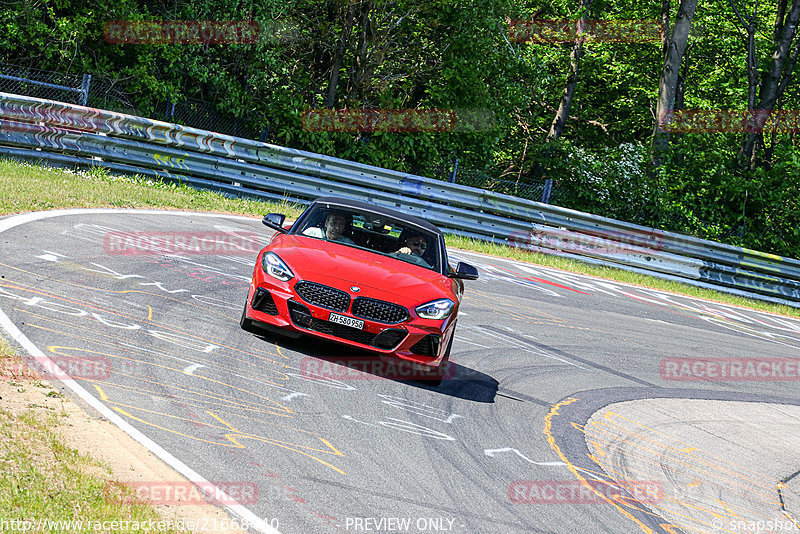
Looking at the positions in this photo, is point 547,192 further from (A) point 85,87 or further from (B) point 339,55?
(A) point 85,87

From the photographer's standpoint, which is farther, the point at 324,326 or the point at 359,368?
the point at 359,368

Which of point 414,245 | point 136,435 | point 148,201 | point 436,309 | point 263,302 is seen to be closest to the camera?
point 136,435

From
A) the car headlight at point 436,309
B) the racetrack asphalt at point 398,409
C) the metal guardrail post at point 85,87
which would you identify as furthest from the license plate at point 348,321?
the metal guardrail post at point 85,87

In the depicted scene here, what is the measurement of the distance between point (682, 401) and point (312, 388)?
5.12 metres

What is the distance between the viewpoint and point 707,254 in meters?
21.8

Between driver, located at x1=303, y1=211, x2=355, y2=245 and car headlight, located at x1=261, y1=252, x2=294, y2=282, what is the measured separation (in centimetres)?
82

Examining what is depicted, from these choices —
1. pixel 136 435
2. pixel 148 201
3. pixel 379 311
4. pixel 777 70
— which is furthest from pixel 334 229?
pixel 777 70

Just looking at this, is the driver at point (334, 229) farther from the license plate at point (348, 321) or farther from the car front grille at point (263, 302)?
the license plate at point (348, 321)

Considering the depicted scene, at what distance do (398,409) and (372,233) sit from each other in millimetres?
2542

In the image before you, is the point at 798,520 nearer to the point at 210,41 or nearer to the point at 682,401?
the point at 682,401

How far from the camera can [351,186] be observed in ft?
64.4

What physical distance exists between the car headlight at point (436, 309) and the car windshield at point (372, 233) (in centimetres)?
78

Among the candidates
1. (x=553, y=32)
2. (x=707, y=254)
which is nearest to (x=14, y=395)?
(x=707, y=254)

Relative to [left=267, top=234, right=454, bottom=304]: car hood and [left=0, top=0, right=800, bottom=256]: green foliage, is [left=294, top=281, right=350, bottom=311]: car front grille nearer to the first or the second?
[left=267, top=234, right=454, bottom=304]: car hood
